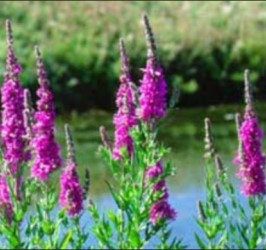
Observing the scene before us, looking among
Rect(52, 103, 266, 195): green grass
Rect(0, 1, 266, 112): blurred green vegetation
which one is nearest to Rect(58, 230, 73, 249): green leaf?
Rect(52, 103, 266, 195): green grass

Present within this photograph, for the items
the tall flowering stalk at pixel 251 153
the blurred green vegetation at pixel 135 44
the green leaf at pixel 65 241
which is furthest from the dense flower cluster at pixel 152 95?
the blurred green vegetation at pixel 135 44

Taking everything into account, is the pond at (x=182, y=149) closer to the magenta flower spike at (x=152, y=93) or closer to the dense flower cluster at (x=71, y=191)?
the dense flower cluster at (x=71, y=191)

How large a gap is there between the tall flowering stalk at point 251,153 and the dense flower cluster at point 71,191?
807mm

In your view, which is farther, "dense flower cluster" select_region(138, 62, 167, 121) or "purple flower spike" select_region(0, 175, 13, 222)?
"purple flower spike" select_region(0, 175, 13, 222)

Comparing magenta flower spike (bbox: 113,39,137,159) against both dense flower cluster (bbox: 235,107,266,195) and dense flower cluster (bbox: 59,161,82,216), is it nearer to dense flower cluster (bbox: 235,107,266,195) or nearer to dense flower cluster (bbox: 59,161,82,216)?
dense flower cluster (bbox: 59,161,82,216)

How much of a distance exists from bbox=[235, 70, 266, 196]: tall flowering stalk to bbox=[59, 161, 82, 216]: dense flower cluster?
0.81 meters

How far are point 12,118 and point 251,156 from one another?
3.78 feet

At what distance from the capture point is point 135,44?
2734cm

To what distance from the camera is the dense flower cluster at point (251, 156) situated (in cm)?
559

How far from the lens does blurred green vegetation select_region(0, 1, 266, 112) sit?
26406 mm

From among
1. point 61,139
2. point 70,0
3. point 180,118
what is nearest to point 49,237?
point 61,139

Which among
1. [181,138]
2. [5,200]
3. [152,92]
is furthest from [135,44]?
[152,92]

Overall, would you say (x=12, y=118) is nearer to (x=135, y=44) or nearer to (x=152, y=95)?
(x=152, y=95)

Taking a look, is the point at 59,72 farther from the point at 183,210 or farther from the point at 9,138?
the point at 9,138
